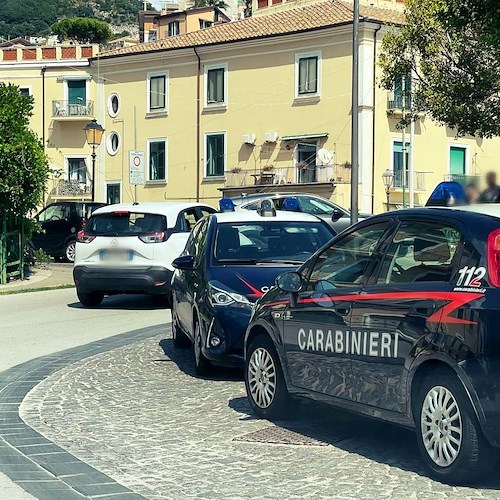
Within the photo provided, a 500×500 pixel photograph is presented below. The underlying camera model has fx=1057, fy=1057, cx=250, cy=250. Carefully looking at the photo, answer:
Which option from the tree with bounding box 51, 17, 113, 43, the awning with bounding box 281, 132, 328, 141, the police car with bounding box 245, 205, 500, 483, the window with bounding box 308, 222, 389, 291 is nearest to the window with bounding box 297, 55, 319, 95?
the awning with bounding box 281, 132, 328, 141

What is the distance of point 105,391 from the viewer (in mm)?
9961

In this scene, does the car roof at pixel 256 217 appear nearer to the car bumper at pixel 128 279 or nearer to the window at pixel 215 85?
the car bumper at pixel 128 279

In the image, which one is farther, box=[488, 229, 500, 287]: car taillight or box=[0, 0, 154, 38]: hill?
box=[0, 0, 154, 38]: hill

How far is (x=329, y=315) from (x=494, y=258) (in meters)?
1.61

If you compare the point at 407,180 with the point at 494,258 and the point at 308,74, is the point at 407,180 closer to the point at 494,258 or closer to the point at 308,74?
the point at 308,74

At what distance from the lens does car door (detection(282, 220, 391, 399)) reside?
281 inches

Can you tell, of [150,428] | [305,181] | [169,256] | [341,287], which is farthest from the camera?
[305,181]

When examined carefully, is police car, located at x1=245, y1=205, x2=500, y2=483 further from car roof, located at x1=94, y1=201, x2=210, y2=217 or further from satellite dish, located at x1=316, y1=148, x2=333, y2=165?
satellite dish, located at x1=316, y1=148, x2=333, y2=165

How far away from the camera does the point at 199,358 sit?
34.6ft

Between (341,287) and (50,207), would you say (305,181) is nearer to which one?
(50,207)

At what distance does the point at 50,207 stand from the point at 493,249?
2866 cm

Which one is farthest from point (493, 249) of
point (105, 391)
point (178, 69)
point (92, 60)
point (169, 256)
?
point (92, 60)

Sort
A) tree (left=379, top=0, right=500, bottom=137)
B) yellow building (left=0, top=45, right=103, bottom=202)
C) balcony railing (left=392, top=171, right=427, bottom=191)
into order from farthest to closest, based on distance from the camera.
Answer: yellow building (left=0, top=45, right=103, bottom=202) → balcony railing (left=392, top=171, right=427, bottom=191) → tree (left=379, top=0, right=500, bottom=137)

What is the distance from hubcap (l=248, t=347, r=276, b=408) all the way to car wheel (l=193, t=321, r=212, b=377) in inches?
72.5
